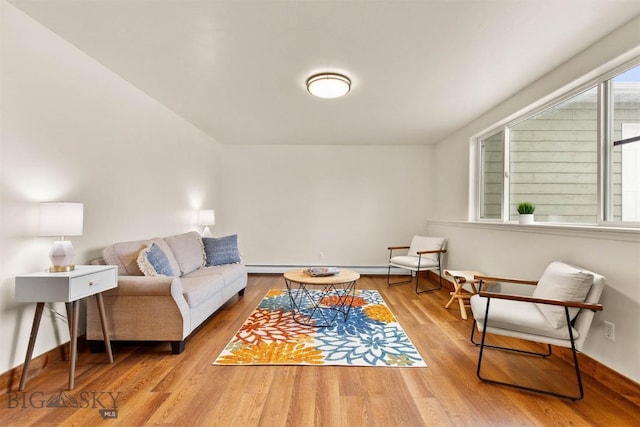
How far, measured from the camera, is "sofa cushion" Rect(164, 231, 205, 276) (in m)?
3.43

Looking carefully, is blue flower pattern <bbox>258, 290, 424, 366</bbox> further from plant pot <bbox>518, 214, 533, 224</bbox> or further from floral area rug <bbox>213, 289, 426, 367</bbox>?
plant pot <bbox>518, 214, 533, 224</bbox>

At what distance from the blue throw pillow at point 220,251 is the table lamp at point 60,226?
6.24 ft

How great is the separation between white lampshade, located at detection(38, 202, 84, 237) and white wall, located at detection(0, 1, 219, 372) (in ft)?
0.80

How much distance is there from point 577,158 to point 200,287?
363 cm

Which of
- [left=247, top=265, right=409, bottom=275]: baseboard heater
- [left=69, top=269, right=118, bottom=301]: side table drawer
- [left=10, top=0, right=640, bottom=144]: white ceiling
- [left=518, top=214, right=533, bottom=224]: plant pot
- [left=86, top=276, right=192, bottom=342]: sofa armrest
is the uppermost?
[left=10, top=0, right=640, bottom=144]: white ceiling

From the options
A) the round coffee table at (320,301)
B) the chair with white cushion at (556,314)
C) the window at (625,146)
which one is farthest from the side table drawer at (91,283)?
the window at (625,146)

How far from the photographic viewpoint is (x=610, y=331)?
204 cm

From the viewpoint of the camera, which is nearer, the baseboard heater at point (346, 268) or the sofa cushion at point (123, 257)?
the sofa cushion at point (123, 257)

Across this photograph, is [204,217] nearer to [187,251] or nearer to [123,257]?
[187,251]

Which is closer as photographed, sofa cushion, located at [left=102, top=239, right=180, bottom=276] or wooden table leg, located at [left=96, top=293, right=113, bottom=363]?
wooden table leg, located at [left=96, top=293, right=113, bottom=363]

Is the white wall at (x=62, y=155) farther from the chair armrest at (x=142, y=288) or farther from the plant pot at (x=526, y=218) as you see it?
the plant pot at (x=526, y=218)

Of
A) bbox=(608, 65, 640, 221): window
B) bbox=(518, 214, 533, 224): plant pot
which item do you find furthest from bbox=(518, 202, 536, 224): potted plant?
bbox=(608, 65, 640, 221): window

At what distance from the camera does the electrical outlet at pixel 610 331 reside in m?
2.02

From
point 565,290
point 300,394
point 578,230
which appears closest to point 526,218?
point 578,230
